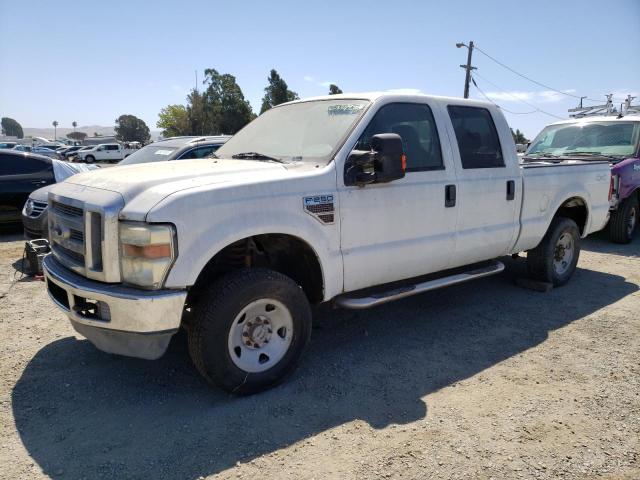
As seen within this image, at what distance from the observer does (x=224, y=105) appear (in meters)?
56.2

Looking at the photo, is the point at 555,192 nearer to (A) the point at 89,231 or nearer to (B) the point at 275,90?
(A) the point at 89,231

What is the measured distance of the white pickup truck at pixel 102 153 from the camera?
4097cm

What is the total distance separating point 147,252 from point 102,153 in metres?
43.4

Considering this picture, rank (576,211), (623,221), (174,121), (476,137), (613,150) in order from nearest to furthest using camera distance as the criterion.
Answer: (476,137) < (576,211) < (623,221) < (613,150) < (174,121)

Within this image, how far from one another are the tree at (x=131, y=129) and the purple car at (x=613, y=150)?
117940 millimetres

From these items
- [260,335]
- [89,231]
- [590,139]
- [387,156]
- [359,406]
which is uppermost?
[590,139]

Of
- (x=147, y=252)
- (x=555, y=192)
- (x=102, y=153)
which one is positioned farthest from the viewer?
(x=102, y=153)

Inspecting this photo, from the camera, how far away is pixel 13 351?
408 centimetres

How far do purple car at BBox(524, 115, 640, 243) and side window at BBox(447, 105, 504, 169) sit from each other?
3530 millimetres

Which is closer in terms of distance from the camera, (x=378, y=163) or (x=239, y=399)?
(x=239, y=399)

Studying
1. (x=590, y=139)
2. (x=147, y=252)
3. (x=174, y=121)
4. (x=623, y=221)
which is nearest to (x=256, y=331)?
(x=147, y=252)

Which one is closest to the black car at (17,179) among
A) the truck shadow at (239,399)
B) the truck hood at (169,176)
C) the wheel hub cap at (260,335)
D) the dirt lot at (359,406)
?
the dirt lot at (359,406)

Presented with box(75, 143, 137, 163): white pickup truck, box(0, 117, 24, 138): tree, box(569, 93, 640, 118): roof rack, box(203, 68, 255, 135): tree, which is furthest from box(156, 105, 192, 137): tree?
box(0, 117, 24, 138): tree

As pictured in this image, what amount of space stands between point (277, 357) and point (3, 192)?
7524 mm
